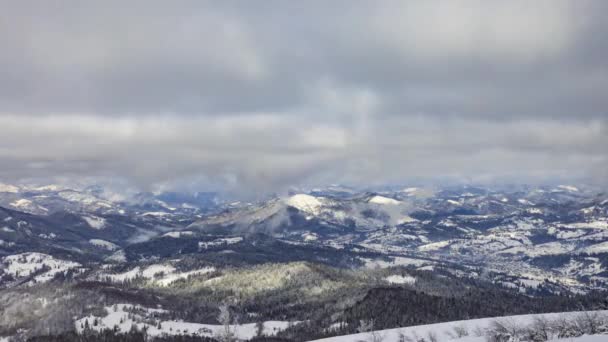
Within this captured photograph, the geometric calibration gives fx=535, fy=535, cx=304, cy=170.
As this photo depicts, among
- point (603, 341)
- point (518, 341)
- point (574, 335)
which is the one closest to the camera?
point (603, 341)

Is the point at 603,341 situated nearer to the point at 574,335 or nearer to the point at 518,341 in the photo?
the point at 574,335

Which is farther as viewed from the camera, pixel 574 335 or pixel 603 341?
pixel 574 335

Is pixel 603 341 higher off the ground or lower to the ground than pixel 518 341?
higher

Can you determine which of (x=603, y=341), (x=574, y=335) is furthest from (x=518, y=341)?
(x=603, y=341)

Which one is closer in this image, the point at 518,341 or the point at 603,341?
the point at 603,341

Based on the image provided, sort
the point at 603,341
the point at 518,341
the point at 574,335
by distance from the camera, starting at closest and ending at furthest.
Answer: the point at 603,341, the point at 574,335, the point at 518,341
